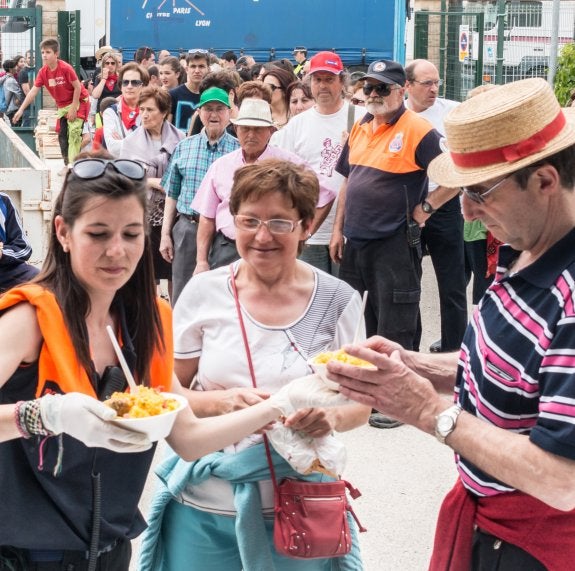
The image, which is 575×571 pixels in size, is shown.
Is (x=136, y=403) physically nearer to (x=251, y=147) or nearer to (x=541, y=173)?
(x=541, y=173)

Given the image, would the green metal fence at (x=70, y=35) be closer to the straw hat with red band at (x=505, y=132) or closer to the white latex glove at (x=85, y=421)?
the straw hat with red band at (x=505, y=132)

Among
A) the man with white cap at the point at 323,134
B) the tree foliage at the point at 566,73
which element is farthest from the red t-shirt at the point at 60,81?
the man with white cap at the point at 323,134

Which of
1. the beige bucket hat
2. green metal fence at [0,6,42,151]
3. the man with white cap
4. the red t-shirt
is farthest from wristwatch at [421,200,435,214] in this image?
green metal fence at [0,6,42,151]

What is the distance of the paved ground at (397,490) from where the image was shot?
507 cm

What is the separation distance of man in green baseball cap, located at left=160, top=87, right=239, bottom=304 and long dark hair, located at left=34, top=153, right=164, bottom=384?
438cm

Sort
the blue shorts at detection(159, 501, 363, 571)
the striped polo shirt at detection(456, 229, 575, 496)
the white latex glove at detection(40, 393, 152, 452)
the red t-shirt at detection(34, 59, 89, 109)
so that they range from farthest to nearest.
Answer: the red t-shirt at detection(34, 59, 89, 109)
the blue shorts at detection(159, 501, 363, 571)
the white latex glove at detection(40, 393, 152, 452)
the striped polo shirt at detection(456, 229, 575, 496)

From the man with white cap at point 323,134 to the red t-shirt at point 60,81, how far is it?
9360 millimetres

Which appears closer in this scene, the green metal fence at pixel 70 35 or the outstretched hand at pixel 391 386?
the outstretched hand at pixel 391 386

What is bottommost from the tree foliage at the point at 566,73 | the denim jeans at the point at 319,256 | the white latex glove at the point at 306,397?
the denim jeans at the point at 319,256

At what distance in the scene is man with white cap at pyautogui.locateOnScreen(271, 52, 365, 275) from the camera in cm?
762

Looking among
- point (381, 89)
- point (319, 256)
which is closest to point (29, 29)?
point (319, 256)

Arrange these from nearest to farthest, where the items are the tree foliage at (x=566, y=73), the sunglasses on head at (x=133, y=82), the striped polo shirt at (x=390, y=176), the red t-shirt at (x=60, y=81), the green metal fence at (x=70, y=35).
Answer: the striped polo shirt at (x=390, y=176) → the sunglasses on head at (x=133, y=82) → the tree foliage at (x=566, y=73) → the red t-shirt at (x=60, y=81) → the green metal fence at (x=70, y=35)

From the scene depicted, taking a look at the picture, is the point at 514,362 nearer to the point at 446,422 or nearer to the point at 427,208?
the point at 446,422

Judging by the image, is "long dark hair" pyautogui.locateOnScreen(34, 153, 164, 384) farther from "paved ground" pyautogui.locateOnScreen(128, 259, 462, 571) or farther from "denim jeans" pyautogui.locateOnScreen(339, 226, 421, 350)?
"denim jeans" pyautogui.locateOnScreen(339, 226, 421, 350)
